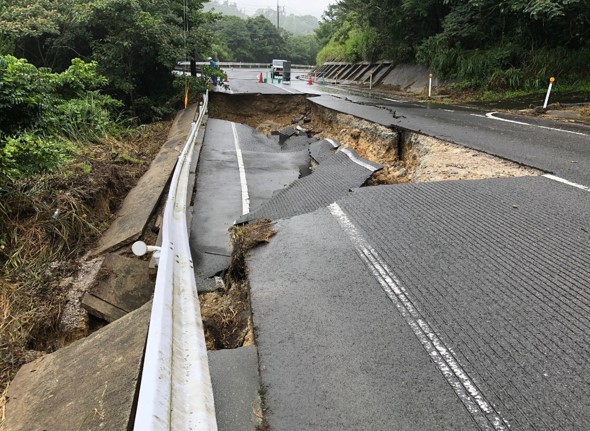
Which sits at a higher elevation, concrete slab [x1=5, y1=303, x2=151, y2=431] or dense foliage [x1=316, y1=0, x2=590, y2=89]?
dense foliage [x1=316, y1=0, x2=590, y2=89]

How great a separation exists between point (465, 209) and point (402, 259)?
1.28m

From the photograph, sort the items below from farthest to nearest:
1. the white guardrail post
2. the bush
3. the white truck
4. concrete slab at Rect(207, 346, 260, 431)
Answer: the white truck
the bush
concrete slab at Rect(207, 346, 260, 431)
the white guardrail post

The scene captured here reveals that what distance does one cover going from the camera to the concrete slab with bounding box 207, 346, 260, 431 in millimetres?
2027

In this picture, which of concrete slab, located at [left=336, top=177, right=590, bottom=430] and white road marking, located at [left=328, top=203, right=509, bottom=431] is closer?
white road marking, located at [left=328, top=203, right=509, bottom=431]

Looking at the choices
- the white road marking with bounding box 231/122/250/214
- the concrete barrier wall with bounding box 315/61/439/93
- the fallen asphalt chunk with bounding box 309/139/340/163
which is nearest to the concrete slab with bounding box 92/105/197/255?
the white road marking with bounding box 231/122/250/214

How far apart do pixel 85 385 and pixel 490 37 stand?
829 inches

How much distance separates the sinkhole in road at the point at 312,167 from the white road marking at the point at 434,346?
1.01 m

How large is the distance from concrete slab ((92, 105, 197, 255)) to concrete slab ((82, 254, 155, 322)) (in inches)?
20.4

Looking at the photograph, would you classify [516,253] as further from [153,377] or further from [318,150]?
[318,150]

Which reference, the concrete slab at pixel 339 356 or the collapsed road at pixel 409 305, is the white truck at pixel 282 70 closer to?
the collapsed road at pixel 409 305

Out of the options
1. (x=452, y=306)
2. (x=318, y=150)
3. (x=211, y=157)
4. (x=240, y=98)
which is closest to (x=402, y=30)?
(x=240, y=98)

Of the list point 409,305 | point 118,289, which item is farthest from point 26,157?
point 409,305

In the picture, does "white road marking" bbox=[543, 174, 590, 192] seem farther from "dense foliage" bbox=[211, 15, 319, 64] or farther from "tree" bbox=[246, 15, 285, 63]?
"tree" bbox=[246, 15, 285, 63]

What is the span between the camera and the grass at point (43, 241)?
13.2 ft
